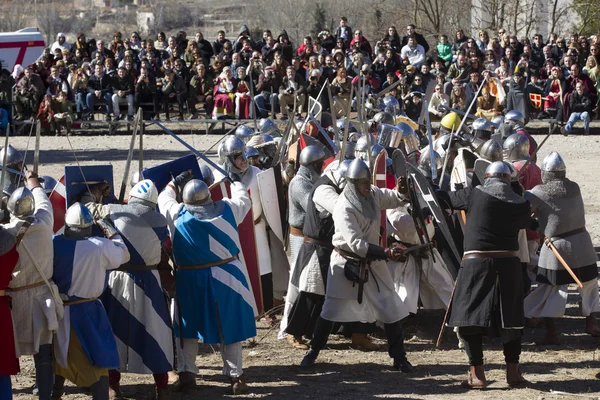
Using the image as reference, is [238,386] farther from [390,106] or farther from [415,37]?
[415,37]

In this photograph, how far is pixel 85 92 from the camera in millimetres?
21625

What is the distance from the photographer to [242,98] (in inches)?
814

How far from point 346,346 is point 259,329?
80 cm

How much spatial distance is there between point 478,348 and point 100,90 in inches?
628

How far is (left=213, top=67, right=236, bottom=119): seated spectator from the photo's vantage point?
20.9 meters

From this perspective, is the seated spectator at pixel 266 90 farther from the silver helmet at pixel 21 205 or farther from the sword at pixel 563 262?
the silver helmet at pixel 21 205

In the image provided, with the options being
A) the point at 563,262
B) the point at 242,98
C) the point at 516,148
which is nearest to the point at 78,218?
the point at 563,262

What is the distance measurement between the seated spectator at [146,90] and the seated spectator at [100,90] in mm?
562

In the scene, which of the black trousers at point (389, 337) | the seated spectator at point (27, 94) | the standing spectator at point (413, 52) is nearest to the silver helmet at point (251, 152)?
the black trousers at point (389, 337)

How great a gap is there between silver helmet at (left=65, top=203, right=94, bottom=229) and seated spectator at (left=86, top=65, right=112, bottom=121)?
15503 mm

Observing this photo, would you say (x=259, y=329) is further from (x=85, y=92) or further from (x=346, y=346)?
(x=85, y=92)

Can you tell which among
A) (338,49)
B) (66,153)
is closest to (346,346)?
(66,153)

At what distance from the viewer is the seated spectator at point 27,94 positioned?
2112cm

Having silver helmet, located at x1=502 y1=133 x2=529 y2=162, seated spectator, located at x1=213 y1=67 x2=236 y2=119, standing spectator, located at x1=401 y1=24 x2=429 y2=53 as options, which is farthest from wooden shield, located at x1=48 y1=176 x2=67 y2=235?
standing spectator, located at x1=401 y1=24 x2=429 y2=53
